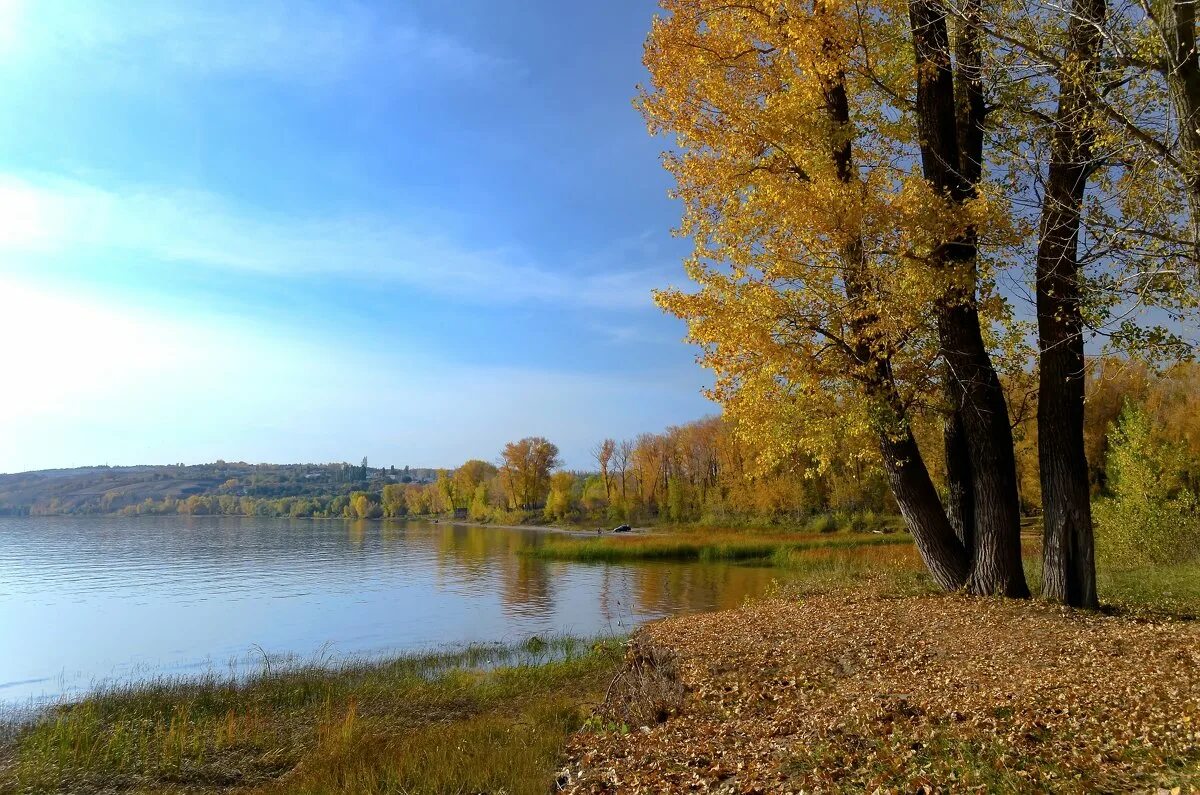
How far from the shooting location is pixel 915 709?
533 centimetres

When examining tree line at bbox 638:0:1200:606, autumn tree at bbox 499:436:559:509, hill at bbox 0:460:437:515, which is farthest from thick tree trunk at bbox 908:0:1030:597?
hill at bbox 0:460:437:515

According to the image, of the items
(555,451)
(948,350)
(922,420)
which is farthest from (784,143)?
(555,451)

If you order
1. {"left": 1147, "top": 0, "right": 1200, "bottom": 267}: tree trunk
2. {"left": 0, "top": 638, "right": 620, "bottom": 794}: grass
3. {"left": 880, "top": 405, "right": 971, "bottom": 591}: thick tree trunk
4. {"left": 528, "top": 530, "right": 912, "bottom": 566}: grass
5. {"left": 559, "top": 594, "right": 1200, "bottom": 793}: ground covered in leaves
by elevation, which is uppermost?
{"left": 1147, "top": 0, "right": 1200, "bottom": 267}: tree trunk

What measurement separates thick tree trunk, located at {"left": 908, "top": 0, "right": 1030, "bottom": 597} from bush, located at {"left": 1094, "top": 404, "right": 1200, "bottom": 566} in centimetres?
1221

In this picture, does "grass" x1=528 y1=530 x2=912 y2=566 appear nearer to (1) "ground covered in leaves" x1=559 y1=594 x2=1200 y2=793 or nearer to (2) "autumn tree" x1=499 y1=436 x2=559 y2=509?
(1) "ground covered in leaves" x1=559 y1=594 x2=1200 y2=793

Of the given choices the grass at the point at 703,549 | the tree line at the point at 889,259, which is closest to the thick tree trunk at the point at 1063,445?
the tree line at the point at 889,259

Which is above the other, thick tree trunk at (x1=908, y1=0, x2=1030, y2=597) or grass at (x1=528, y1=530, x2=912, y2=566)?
thick tree trunk at (x1=908, y1=0, x2=1030, y2=597)

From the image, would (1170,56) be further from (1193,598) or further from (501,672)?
(501,672)

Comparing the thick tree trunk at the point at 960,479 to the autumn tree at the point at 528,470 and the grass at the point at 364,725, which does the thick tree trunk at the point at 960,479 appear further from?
the autumn tree at the point at 528,470

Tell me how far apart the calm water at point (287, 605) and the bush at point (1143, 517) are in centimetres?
1076

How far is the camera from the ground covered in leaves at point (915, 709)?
4.16 m

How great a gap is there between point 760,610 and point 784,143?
7.96 metres

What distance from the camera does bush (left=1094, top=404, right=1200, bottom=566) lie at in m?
18.8

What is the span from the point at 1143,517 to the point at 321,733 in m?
21.5
